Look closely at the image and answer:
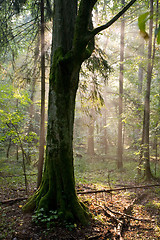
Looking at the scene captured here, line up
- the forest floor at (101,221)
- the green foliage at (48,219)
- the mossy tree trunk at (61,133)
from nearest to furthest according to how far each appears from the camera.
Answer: the forest floor at (101,221), the green foliage at (48,219), the mossy tree trunk at (61,133)

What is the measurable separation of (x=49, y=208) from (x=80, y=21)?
4104 millimetres

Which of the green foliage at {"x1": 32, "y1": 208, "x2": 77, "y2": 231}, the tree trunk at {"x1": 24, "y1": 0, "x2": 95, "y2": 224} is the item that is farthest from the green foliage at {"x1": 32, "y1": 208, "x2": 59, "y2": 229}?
the tree trunk at {"x1": 24, "y1": 0, "x2": 95, "y2": 224}

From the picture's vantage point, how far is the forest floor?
3.77m

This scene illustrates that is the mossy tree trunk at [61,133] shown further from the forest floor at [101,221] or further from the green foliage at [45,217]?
the forest floor at [101,221]

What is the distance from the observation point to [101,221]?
15.2 ft

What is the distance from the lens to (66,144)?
177 inches

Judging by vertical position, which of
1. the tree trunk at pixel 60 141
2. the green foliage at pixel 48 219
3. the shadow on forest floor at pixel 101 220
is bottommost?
Result: the shadow on forest floor at pixel 101 220

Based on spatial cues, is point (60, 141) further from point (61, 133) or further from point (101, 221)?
point (101, 221)

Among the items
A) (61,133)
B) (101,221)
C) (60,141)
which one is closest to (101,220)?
(101,221)

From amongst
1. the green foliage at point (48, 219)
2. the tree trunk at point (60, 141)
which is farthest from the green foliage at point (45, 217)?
the tree trunk at point (60, 141)

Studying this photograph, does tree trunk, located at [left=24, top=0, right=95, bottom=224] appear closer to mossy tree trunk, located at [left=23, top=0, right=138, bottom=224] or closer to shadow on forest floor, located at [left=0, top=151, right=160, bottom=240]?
mossy tree trunk, located at [left=23, top=0, right=138, bottom=224]

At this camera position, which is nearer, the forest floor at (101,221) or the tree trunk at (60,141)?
the forest floor at (101,221)

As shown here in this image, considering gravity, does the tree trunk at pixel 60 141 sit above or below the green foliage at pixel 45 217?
above

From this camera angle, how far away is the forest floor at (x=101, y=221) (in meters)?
3.77
